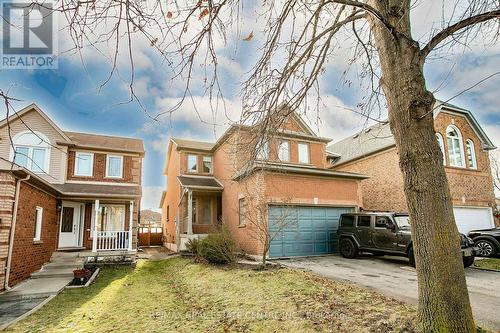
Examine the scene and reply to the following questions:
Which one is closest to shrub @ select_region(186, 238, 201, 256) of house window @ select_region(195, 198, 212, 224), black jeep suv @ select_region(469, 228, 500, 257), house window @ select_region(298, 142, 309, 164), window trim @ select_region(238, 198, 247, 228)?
window trim @ select_region(238, 198, 247, 228)

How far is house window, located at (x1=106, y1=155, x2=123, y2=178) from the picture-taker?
17.5m

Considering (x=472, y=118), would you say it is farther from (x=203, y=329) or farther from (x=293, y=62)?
(x=203, y=329)

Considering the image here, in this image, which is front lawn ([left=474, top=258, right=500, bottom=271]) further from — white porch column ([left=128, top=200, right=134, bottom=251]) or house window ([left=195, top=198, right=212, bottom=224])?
white porch column ([left=128, top=200, right=134, bottom=251])

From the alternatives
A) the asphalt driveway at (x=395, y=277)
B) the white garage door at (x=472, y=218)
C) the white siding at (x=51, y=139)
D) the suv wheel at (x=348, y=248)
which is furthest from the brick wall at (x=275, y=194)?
the white siding at (x=51, y=139)

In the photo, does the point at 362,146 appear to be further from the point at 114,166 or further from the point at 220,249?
the point at 114,166

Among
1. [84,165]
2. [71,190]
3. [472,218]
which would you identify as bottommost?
[472,218]

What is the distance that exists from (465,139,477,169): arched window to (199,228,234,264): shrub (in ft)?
53.1

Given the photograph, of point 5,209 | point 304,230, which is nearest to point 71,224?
point 5,209

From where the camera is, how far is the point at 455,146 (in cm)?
1827

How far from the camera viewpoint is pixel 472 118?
1867cm

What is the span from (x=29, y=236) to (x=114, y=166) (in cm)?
714

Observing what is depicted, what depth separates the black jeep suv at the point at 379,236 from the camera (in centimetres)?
1098

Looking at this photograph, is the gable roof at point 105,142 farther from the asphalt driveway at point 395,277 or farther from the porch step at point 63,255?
the asphalt driveway at point 395,277

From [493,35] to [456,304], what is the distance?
403 centimetres
